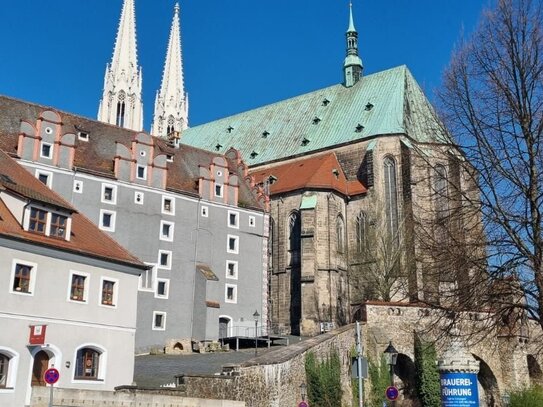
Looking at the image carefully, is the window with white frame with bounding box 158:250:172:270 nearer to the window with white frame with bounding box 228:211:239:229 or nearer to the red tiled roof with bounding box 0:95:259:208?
the red tiled roof with bounding box 0:95:259:208

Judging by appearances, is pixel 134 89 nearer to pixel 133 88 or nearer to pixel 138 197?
pixel 133 88

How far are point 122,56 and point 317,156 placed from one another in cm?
4179

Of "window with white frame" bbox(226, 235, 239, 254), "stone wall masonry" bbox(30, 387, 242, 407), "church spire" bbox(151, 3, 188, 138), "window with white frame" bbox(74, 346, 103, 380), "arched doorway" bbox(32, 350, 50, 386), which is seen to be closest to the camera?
"stone wall masonry" bbox(30, 387, 242, 407)

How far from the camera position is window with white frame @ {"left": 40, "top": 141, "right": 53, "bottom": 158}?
36688 mm

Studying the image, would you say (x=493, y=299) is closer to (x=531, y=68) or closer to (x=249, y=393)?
(x=531, y=68)

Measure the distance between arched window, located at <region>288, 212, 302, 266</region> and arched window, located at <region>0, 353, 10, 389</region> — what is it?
108 feet

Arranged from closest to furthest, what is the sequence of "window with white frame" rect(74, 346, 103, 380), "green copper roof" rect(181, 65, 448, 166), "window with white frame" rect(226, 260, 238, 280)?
"window with white frame" rect(74, 346, 103, 380) < "window with white frame" rect(226, 260, 238, 280) < "green copper roof" rect(181, 65, 448, 166)

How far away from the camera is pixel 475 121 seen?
49.3 ft

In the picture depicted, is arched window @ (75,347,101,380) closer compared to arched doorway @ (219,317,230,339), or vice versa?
arched window @ (75,347,101,380)

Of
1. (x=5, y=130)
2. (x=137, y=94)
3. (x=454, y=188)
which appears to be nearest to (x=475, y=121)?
(x=454, y=188)

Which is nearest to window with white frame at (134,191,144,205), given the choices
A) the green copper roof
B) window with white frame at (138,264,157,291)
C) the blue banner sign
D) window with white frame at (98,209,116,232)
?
window with white frame at (98,209,116,232)

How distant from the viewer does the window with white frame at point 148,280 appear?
38.2m

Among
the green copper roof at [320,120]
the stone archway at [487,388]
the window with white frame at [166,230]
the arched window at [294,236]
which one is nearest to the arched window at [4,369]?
the window with white frame at [166,230]

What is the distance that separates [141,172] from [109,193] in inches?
102
